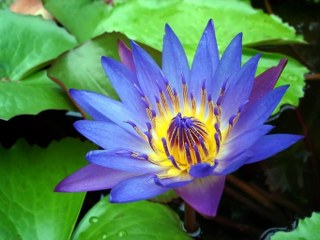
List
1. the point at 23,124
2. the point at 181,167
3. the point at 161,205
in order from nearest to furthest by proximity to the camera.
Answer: the point at 181,167 < the point at 161,205 < the point at 23,124

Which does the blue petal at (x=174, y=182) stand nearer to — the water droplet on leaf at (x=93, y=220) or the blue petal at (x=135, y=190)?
the blue petal at (x=135, y=190)

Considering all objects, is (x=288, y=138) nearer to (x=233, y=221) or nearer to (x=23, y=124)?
(x=233, y=221)

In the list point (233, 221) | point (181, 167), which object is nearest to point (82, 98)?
point (181, 167)

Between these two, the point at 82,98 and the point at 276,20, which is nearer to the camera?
the point at 82,98

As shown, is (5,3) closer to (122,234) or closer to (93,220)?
(93,220)

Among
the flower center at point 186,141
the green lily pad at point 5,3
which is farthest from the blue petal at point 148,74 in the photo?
the green lily pad at point 5,3

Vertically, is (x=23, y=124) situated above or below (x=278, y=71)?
below
